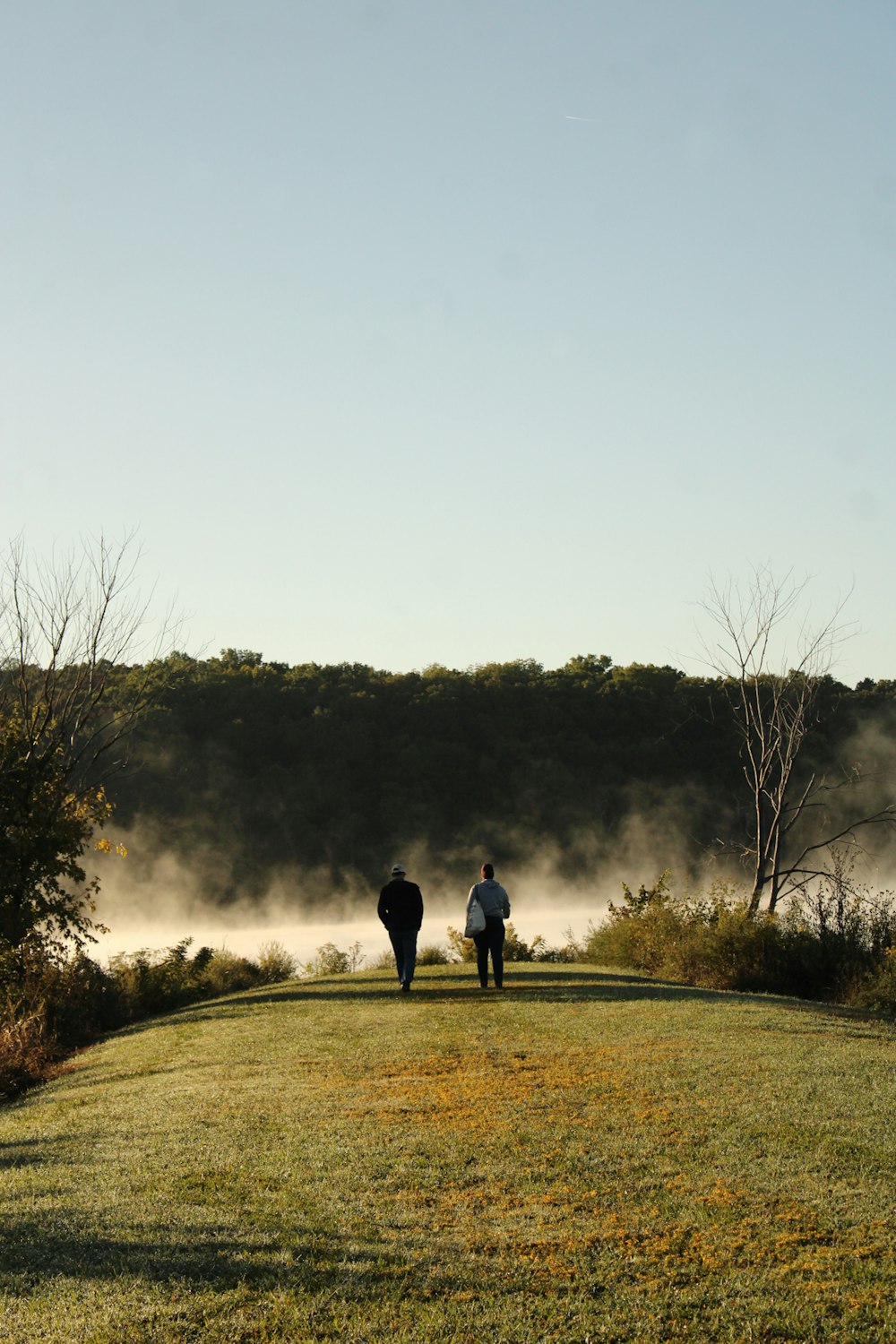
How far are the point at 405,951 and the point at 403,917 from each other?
62 cm

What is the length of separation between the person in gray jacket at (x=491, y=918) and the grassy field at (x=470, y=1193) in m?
4.94

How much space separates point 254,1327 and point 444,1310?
33.9 inches

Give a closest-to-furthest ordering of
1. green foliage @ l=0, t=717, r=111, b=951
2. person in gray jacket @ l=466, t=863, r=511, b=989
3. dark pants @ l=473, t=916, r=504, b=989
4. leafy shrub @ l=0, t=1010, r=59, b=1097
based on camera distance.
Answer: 1. leafy shrub @ l=0, t=1010, r=59, b=1097
2. green foliage @ l=0, t=717, r=111, b=951
3. person in gray jacket @ l=466, t=863, r=511, b=989
4. dark pants @ l=473, t=916, r=504, b=989

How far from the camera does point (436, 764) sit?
6262cm

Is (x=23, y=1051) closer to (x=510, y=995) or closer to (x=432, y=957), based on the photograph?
(x=510, y=995)

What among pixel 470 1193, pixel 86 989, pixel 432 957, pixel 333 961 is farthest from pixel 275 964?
pixel 470 1193

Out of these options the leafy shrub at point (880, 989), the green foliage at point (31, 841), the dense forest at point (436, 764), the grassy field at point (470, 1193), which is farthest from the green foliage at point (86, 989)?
the dense forest at point (436, 764)

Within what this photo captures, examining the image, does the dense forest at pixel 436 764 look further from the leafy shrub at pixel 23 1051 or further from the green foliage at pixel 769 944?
the leafy shrub at pixel 23 1051

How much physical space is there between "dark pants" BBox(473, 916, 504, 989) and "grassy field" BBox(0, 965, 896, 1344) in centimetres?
506

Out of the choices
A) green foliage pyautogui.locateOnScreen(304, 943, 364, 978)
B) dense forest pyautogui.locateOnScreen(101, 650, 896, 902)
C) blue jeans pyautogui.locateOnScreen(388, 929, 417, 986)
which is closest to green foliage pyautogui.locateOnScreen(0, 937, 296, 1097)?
green foliage pyautogui.locateOnScreen(304, 943, 364, 978)

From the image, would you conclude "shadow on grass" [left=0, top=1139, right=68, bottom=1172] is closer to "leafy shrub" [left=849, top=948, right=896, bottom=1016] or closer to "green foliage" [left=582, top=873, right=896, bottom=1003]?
"leafy shrub" [left=849, top=948, right=896, bottom=1016]

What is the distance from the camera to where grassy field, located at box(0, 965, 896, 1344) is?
5.64m

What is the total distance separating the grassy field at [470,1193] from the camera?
564cm

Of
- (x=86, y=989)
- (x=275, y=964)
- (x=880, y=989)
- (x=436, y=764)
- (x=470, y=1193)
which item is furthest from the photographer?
(x=436, y=764)
